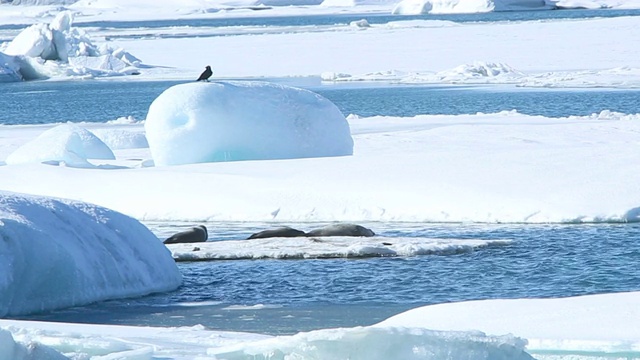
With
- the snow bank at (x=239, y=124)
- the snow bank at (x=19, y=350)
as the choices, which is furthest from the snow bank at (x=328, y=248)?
the snow bank at (x=19, y=350)

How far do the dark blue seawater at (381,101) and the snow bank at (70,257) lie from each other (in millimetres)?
14164

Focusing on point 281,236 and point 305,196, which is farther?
point 305,196

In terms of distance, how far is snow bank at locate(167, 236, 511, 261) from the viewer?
9.34 meters

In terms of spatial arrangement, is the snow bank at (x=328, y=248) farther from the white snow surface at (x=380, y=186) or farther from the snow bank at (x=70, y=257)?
the white snow surface at (x=380, y=186)

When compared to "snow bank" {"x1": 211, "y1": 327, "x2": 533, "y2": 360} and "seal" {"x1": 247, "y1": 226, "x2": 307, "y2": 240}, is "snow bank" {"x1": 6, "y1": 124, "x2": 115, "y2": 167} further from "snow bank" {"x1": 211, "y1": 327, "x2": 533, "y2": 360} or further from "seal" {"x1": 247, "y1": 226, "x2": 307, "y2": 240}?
"snow bank" {"x1": 211, "y1": 327, "x2": 533, "y2": 360}

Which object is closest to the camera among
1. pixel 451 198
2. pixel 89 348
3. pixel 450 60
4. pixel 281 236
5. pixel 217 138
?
pixel 89 348

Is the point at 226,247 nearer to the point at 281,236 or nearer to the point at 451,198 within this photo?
the point at 281,236

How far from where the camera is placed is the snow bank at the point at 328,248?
→ 368 inches

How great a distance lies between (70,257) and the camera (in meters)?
7.66

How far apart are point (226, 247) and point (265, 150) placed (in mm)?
4392

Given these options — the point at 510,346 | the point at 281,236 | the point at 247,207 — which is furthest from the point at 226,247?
the point at 510,346

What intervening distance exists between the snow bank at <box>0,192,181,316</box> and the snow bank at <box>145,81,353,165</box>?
5272 millimetres

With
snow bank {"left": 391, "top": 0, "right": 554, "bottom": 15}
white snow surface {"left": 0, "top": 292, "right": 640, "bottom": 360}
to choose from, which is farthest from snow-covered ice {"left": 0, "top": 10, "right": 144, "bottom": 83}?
white snow surface {"left": 0, "top": 292, "right": 640, "bottom": 360}

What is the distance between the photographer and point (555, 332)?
5.75 m
